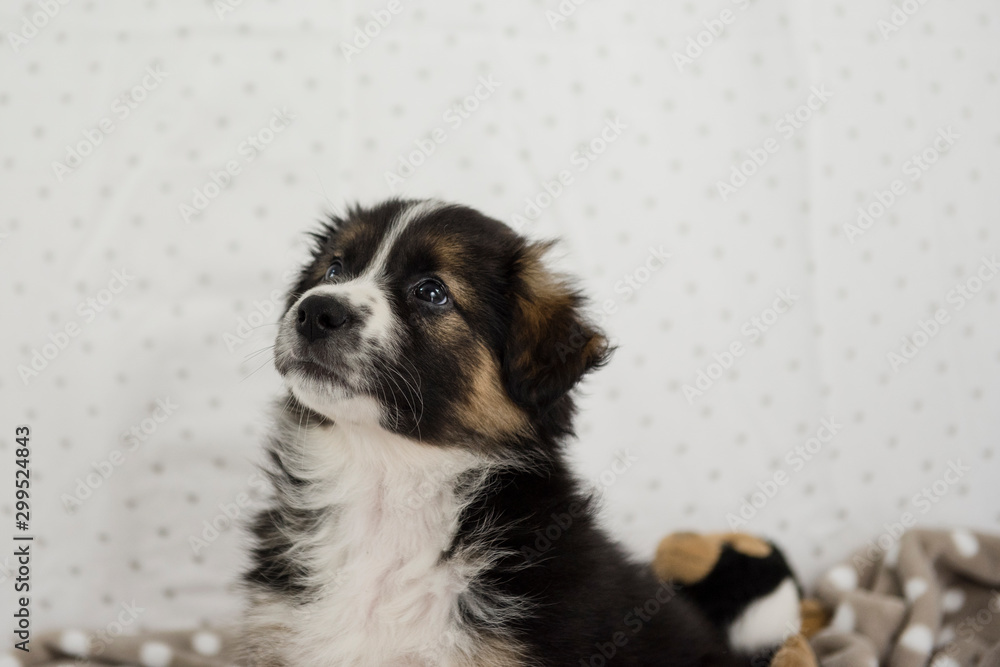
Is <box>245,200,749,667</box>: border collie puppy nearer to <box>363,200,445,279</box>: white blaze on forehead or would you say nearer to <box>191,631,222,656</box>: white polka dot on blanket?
<box>363,200,445,279</box>: white blaze on forehead

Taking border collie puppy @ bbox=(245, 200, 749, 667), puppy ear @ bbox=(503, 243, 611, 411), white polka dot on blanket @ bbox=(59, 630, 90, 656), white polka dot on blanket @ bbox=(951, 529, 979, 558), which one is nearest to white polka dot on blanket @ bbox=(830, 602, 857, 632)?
white polka dot on blanket @ bbox=(951, 529, 979, 558)

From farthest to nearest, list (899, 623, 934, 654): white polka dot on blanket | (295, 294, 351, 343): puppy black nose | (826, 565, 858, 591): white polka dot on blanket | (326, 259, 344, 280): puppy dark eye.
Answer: (826, 565, 858, 591): white polka dot on blanket → (899, 623, 934, 654): white polka dot on blanket → (326, 259, 344, 280): puppy dark eye → (295, 294, 351, 343): puppy black nose

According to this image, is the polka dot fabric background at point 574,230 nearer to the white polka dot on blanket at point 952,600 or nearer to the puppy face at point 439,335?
the white polka dot on blanket at point 952,600

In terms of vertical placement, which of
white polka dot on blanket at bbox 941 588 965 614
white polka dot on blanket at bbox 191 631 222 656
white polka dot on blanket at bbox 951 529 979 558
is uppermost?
white polka dot on blanket at bbox 951 529 979 558

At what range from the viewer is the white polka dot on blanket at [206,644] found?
3.70 metres

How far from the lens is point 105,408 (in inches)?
156

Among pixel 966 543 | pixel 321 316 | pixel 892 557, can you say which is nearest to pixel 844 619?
pixel 892 557

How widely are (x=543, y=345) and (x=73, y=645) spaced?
2.43 m

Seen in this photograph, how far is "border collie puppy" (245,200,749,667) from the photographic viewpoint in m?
2.50

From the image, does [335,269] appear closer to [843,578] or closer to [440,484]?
[440,484]

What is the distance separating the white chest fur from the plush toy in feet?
3.99

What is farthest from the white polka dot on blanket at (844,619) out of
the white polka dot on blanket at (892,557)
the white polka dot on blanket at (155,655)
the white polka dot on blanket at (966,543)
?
the white polka dot on blanket at (155,655)

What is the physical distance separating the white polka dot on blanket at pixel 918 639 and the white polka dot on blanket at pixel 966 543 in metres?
0.48

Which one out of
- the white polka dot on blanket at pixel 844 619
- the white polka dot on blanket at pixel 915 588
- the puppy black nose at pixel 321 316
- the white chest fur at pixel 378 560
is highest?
the white polka dot on blanket at pixel 915 588
